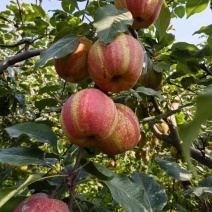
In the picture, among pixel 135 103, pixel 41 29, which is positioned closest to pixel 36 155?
pixel 135 103

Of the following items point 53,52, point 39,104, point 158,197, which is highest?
point 53,52

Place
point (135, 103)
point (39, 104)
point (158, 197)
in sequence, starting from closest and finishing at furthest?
point (158, 197) → point (39, 104) → point (135, 103)

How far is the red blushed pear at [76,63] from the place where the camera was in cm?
112

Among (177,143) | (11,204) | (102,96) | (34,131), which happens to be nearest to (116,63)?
(102,96)

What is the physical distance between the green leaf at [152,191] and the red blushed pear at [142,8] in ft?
2.13

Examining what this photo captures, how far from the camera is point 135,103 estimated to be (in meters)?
2.01

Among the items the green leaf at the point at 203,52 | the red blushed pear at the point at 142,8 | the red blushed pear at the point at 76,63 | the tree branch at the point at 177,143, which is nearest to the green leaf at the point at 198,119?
the red blushed pear at the point at 76,63

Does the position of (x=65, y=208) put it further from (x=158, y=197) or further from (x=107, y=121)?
(x=158, y=197)

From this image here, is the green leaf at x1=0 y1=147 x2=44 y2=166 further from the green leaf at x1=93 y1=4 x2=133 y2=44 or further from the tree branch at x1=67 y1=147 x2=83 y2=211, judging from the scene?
the green leaf at x1=93 y1=4 x2=133 y2=44

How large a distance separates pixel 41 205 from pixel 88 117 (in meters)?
0.28

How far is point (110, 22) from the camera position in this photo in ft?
3.57

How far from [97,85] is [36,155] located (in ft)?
1.02

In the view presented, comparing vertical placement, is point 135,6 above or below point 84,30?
above

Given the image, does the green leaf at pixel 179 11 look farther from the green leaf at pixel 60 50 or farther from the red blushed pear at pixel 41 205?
the red blushed pear at pixel 41 205
